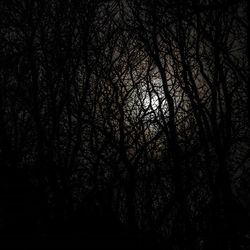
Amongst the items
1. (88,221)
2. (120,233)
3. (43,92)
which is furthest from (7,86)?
(120,233)

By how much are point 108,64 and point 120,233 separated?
610 cm

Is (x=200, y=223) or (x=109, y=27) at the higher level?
(x=109, y=27)

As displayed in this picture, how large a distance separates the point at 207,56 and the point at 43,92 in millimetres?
4923

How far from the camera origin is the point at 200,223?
298 inches

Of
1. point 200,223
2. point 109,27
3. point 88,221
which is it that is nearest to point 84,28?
point 109,27

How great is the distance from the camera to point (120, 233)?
30.9 feet

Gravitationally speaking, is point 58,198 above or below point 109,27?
below

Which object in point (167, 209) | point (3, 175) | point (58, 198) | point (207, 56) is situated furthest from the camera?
point (207, 56)

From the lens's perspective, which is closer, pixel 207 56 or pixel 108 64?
pixel 207 56

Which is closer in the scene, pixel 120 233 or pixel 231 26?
pixel 231 26

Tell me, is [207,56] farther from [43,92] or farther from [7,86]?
[7,86]

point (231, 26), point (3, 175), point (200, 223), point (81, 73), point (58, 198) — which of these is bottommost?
point (200, 223)

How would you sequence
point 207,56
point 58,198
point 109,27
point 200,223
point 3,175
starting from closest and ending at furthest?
point 200,223, point 58,198, point 3,175, point 207,56, point 109,27

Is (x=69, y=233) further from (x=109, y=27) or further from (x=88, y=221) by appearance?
(x=109, y=27)
